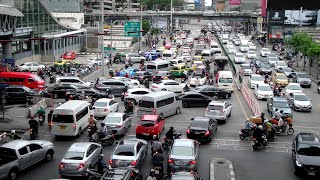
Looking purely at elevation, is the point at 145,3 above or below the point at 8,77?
above

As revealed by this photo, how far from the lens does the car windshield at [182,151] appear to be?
21.0m

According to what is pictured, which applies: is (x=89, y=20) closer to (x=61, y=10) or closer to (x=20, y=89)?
(x=61, y=10)

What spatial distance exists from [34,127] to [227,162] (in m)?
11.6

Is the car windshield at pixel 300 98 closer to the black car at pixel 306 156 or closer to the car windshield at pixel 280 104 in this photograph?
the car windshield at pixel 280 104

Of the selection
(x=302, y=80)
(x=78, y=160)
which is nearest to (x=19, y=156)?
(x=78, y=160)

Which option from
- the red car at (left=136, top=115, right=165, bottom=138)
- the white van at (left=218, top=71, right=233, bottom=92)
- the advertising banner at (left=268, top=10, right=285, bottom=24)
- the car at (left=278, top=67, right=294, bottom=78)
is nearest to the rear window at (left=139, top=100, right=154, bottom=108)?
the red car at (left=136, top=115, right=165, bottom=138)

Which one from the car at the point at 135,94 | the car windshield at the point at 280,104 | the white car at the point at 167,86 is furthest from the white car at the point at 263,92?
the car at the point at 135,94

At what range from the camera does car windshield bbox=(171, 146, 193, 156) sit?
825 inches

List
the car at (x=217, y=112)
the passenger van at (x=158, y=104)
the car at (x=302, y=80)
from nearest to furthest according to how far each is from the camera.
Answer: the car at (x=217, y=112)
the passenger van at (x=158, y=104)
the car at (x=302, y=80)

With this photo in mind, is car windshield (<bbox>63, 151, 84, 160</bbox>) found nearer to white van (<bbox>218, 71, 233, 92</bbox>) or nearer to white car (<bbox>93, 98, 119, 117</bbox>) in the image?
white car (<bbox>93, 98, 119, 117</bbox>)

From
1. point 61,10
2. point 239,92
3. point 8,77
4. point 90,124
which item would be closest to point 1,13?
point 8,77

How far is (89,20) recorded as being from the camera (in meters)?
157

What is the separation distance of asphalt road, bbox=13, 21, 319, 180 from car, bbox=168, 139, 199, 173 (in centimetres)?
98

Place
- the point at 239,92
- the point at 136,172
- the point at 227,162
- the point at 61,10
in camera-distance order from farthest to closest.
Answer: the point at 61,10 < the point at 239,92 < the point at 227,162 < the point at 136,172
